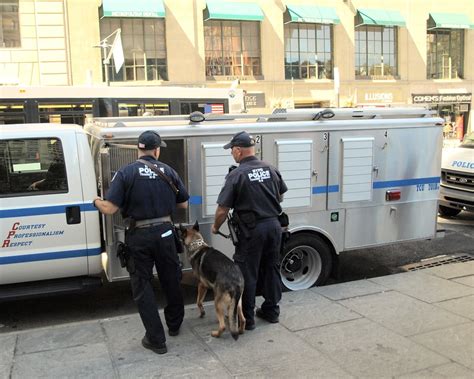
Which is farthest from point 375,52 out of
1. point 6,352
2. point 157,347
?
point 6,352

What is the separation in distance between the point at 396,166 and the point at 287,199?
4.86 feet

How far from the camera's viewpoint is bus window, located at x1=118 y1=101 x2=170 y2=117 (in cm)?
1140

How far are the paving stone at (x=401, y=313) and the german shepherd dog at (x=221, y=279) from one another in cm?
135

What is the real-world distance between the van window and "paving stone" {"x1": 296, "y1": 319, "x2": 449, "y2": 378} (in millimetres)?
2676

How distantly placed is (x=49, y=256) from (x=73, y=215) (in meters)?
0.45

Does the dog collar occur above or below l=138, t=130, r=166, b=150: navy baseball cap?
below

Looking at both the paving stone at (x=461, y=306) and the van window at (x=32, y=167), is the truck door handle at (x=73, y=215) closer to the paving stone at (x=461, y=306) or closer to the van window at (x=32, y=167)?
the van window at (x=32, y=167)

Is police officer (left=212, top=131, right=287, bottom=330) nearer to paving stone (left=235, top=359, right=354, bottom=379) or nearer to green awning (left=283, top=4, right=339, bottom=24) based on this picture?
paving stone (left=235, top=359, right=354, bottom=379)

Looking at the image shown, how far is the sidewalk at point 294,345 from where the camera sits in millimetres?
4090

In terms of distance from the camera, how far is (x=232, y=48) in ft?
86.1

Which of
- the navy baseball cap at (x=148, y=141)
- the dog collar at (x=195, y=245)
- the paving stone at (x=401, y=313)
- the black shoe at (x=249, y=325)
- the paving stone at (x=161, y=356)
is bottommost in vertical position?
the paving stone at (x=401, y=313)

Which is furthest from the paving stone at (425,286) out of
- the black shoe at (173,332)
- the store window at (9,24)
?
the store window at (9,24)

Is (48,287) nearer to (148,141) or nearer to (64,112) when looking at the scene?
(148,141)

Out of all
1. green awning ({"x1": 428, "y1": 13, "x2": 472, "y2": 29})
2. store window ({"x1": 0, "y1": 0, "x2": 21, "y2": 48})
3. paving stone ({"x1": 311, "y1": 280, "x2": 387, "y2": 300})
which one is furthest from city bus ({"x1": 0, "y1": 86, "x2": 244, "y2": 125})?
green awning ({"x1": 428, "y1": 13, "x2": 472, "y2": 29})
